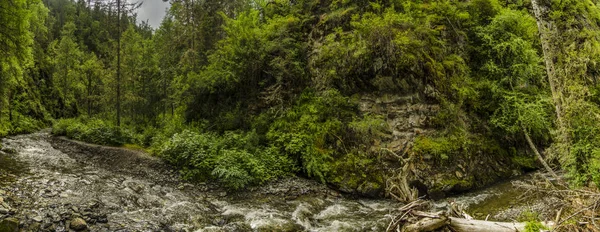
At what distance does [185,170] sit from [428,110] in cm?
1045

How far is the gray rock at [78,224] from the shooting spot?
666 centimetres

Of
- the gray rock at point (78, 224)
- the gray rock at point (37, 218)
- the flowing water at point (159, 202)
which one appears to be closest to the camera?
the gray rock at point (37, 218)

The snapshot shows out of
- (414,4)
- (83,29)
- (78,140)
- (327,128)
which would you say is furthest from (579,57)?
(83,29)

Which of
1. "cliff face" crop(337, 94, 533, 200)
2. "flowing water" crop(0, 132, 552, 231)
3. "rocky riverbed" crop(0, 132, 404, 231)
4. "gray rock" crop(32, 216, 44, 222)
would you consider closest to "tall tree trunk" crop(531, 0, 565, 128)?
"flowing water" crop(0, 132, 552, 231)

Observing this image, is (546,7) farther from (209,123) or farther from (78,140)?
(78,140)

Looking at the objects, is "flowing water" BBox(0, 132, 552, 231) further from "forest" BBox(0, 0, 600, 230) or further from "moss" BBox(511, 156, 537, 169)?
"moss" BBox(511, 156, 537, 169)

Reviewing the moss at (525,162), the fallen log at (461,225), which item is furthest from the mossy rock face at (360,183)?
the moss at (525,162)

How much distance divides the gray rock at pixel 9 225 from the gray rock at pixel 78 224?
35.8 inches

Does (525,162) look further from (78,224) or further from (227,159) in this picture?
(78,224)

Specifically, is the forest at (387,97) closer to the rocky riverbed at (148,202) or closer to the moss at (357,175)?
Answer: the moss at (357,175)

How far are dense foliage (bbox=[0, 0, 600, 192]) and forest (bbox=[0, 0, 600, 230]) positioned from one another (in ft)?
0.21

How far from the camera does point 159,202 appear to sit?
9359mm

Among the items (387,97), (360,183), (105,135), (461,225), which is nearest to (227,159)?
(360,183)

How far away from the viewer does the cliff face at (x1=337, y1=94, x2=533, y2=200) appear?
37.2ft
